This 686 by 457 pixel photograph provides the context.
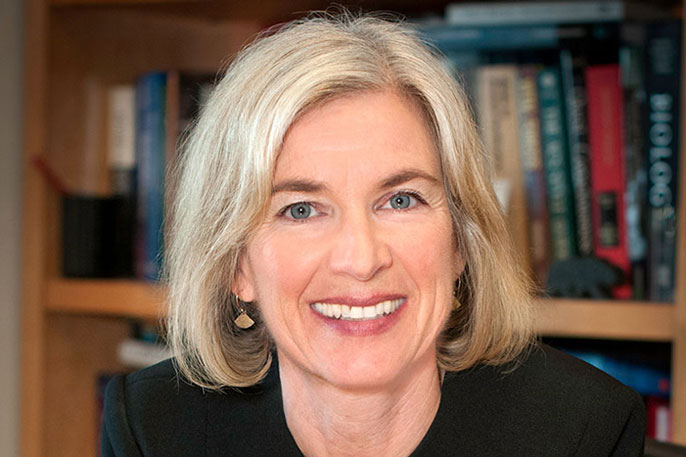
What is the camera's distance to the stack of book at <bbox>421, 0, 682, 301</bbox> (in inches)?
57.4

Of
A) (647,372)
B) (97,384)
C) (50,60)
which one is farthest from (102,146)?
(647,372)

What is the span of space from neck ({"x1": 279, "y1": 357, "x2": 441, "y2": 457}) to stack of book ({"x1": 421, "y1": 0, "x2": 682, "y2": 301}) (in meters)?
0.42

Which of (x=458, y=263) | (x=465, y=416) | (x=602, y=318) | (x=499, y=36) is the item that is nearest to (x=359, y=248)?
(x=458, y=263)

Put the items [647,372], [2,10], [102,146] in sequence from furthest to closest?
[102,146]
[2,10]
[647,372]

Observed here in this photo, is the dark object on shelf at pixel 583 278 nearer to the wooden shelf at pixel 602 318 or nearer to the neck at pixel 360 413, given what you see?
the wooden shelf at pixel 602 318

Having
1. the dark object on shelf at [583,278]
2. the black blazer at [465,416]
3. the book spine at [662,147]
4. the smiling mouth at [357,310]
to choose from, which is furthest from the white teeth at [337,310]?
the book spine at [662,147]

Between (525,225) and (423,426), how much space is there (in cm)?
51

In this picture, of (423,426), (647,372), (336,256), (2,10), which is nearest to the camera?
(336,256)

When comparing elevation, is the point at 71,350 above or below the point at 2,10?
below

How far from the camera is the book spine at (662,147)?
144 centimetres

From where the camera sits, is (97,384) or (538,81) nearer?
(538,81)

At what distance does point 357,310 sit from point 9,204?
94 centimetres

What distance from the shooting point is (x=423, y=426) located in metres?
1.19

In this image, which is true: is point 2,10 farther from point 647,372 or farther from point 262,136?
point 647,372
